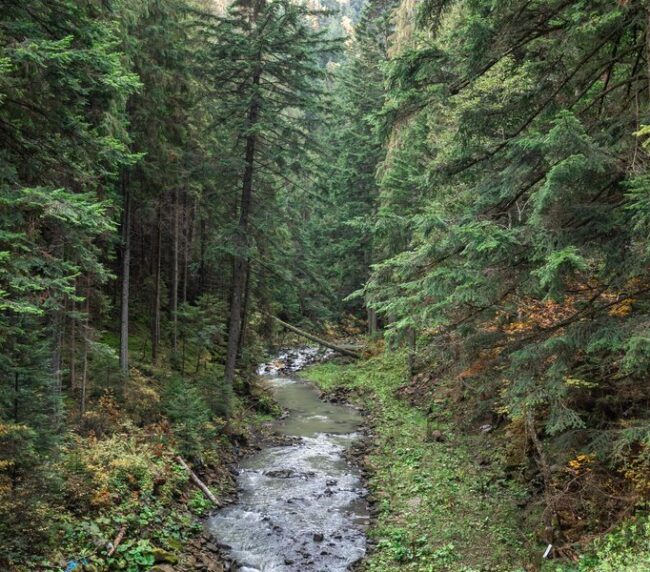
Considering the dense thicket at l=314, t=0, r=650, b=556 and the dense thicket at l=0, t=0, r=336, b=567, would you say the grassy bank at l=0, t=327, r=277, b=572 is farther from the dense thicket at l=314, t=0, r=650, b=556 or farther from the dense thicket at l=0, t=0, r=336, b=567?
the dense thicket at l=314, t=0, r=650, b=556

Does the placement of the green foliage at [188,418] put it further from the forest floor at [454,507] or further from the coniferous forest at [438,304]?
the forest floor at [454,507]

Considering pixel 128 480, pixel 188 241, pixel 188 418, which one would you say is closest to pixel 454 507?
pixel 128 480

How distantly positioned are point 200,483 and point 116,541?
3.81 meters

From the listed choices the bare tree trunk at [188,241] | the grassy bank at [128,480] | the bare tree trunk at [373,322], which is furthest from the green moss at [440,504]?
the bare tree trunk at [373,322]

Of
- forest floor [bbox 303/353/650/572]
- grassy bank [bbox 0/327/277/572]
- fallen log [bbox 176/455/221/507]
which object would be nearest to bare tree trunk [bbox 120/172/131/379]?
grassy bank [bbox 0/327/277/572]

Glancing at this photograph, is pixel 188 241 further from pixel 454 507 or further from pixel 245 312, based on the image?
pixel 454 507

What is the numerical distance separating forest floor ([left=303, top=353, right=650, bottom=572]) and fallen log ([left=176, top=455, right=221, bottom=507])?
3884 millimetres

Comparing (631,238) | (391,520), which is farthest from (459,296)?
(391,520)

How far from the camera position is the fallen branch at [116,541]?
8.11 m

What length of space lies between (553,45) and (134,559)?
10749 mm

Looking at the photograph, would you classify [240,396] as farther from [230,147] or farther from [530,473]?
[530,473]

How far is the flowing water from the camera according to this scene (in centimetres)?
964

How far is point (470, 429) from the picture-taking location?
13.9 m

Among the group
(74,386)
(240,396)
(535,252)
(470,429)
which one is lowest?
(240,396)
